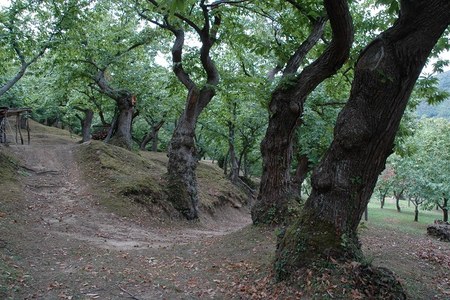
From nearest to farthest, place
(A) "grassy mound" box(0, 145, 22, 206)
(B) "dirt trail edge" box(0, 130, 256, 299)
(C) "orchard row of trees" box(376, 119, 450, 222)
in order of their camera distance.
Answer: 1. (B) "dirt trail edge" box(0, 130, 256, 299)
2. (A) "grassy mound" box(0, 145, 22, 206)
3. (C) "orchard row of trees" box(376, 119, 450, 222)

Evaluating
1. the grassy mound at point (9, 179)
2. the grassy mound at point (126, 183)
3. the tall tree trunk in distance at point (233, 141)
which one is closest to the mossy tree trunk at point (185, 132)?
the grassy mound at point (126, 183)

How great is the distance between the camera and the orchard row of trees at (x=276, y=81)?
510 centimetres

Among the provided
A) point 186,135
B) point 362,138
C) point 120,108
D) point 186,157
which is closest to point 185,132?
point 186,135

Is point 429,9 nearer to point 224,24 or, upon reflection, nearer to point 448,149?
point 224,24

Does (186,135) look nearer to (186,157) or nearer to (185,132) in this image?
(185,132)

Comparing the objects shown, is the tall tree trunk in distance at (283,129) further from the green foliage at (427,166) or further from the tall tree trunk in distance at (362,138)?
the green foliage at (427,166)

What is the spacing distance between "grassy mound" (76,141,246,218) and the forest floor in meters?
0.83

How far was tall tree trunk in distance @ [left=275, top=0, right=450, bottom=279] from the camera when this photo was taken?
4859mm

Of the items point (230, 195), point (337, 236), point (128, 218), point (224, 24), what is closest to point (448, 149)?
point (230, 195)

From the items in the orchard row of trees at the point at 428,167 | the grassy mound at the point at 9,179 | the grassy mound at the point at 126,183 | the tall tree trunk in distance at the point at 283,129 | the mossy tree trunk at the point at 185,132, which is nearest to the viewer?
the tall tree trunk in distance at the point at 283,129

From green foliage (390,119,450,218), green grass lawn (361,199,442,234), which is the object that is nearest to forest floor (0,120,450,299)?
green grass lawn (361,199,442,234)

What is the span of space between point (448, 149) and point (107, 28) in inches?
1003

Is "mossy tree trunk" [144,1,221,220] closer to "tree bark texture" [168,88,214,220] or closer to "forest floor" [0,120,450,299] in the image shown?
"tree bark texture" [168,88,214,220]

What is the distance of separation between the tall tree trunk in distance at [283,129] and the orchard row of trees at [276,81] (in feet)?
0.09
